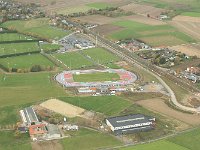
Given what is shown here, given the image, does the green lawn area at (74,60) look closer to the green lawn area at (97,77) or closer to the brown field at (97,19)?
the green lawn area at (97,77)

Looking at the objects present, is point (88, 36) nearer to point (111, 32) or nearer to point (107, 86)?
point (111, 32)

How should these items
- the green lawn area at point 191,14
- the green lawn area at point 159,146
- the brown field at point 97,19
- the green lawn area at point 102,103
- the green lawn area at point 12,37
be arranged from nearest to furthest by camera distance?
the green lawn area at point 159,146
the green lawn area at point 102,103
the green lawn area at point 12,37
the brown field at point 97,19
the green lawn area at point 191,14

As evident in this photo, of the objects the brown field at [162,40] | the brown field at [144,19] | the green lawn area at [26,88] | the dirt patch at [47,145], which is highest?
the brown field at [144,19]

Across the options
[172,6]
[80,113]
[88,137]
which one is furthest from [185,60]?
[172,6]

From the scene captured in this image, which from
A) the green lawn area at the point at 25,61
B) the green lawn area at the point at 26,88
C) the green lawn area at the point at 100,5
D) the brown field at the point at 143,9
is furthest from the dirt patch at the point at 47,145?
the green lawn area at the point at 100,5

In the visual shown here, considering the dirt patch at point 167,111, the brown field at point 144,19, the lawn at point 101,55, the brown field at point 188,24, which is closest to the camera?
the dirt patch at point 167,111
